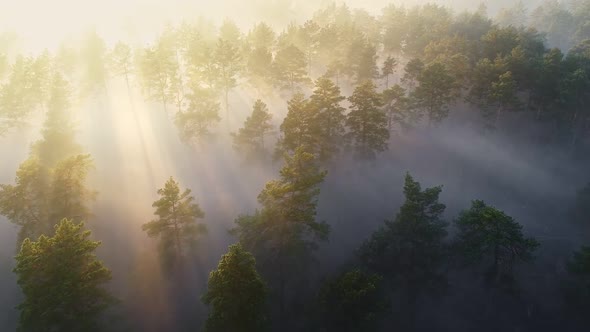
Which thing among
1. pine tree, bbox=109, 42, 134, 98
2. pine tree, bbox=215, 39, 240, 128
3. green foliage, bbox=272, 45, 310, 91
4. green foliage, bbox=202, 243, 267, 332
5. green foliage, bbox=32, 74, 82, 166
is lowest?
green foliage, bbox=202, 243, 267, 332

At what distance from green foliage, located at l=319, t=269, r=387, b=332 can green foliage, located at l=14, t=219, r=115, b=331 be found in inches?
651

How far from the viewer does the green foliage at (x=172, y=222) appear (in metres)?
30.7

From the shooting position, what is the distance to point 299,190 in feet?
92.3

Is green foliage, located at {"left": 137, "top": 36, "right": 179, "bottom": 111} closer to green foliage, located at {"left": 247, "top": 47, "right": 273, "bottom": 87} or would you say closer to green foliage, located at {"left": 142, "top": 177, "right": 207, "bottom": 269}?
green foliage, located at {"left": 247, "top": 47, "right": 273, "bottom": 87}

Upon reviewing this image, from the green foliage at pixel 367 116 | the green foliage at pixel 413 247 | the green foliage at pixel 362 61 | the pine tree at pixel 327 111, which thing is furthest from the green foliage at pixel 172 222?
the green foliage at pixel 362 61

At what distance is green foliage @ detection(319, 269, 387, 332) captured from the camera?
2419 centimetres

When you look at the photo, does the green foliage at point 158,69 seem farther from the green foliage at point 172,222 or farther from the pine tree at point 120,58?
the green foliage at point 172,222

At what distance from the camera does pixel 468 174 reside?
47812 millimetres

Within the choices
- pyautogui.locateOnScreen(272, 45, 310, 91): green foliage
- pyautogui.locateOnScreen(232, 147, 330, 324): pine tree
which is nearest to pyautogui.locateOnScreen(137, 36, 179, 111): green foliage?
pyautogui.locateOnScreen(272, 45, 310, 91): green foliage

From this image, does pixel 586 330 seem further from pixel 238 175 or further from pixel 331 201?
pixel 238 175

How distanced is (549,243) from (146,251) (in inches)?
1751

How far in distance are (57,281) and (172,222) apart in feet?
33.4

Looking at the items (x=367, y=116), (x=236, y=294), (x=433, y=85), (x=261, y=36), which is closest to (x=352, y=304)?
(x=236, y=294)

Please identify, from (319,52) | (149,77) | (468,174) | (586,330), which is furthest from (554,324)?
(149,77)
